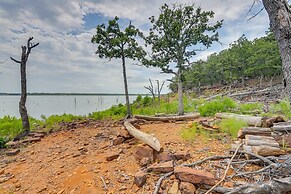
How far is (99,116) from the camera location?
36.6 feet

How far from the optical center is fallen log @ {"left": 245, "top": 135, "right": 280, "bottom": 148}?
3.59m

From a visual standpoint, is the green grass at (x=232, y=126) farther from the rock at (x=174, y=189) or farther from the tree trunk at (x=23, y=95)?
the tree trunk at (x=23, y=95)

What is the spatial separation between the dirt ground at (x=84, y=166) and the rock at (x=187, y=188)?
12.5 inches

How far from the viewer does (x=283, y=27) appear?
3016 mm

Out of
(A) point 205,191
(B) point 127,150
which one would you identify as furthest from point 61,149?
(A) point 205,191

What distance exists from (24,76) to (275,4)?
328 inches

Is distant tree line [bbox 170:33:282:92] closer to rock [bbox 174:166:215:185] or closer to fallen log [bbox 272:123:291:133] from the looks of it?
fallen log [bbox 272:123:291:133]

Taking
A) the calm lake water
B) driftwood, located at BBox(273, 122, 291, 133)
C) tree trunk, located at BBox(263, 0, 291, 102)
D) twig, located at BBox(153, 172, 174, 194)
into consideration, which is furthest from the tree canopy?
twig, located at BBox(153, 172, 174, 194)

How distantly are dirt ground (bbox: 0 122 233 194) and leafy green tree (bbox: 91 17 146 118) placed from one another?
15.6ft

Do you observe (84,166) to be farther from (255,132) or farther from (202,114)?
(202,114)

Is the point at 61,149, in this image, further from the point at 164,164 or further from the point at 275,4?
the point at 275,4

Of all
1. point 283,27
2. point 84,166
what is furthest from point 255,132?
point 84,166

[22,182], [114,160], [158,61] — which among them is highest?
[158,61]

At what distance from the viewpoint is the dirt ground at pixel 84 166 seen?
3375mm
